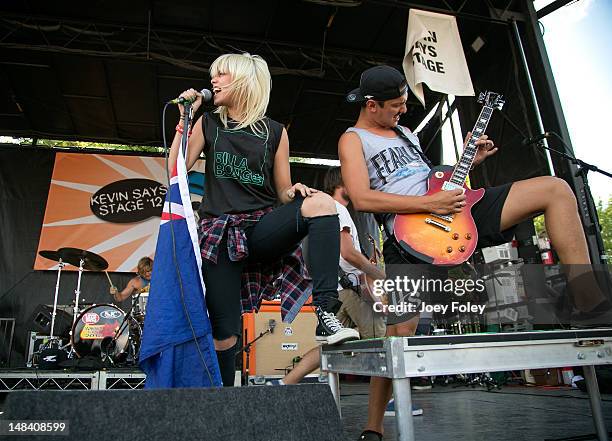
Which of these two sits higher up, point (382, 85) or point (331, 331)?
point (382, 85)

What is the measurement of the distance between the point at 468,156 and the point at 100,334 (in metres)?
4.41

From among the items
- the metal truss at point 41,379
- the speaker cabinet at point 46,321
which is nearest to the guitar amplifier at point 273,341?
the metal truss at point 41,379

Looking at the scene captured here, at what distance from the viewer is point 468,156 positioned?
7.19ft

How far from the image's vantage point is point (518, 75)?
541 centimetres

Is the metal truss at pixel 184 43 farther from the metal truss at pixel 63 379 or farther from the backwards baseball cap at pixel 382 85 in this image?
the metal truss at pixel 63 379

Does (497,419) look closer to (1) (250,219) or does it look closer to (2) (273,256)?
(2) (273,256)

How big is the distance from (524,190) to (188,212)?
50.6 inches

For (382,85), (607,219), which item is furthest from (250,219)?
(607,219)

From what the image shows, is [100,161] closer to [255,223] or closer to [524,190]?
[255,223]

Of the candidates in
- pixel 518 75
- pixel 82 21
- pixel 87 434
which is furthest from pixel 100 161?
pixel 87 434

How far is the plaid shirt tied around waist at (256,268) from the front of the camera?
184 cm

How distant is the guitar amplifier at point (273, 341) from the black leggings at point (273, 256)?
3389 mm

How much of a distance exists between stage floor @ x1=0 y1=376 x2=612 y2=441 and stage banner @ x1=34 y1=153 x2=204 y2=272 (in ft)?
15.0

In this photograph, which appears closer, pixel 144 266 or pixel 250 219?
pixel 250 219
